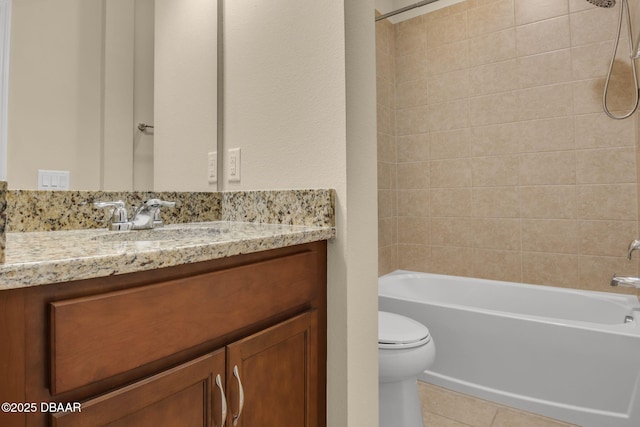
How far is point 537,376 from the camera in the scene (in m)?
1.67

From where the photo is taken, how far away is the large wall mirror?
0.87m

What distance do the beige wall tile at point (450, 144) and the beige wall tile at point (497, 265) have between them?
73 cm

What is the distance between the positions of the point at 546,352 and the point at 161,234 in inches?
70.7

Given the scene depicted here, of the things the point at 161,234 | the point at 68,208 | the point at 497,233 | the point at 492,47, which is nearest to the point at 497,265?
the point at 497,233

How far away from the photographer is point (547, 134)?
2.22m

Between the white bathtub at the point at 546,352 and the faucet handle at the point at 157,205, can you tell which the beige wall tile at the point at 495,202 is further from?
the faucet handle at the point at 157,205

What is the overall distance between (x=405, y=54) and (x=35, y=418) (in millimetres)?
3000

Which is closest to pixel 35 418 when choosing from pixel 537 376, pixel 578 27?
Answer: pixel 537 376

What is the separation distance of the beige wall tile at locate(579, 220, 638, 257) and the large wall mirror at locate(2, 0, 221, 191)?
2203 millimetres

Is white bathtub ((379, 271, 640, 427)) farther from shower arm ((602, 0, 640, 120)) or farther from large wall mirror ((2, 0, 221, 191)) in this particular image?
large wall mirror ((2, 0, 221, 191))

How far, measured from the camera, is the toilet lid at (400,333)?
1.37 metres

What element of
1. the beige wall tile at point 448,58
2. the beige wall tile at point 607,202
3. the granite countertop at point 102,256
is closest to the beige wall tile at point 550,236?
the beige wall tile at point 607,202

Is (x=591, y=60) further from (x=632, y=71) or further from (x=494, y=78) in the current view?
(x=494, y=78)

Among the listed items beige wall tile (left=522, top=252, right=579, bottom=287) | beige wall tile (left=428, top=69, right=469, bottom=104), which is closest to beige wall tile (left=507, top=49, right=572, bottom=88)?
beige wall tile (left=428, top=69, right=469, bottom=104)
